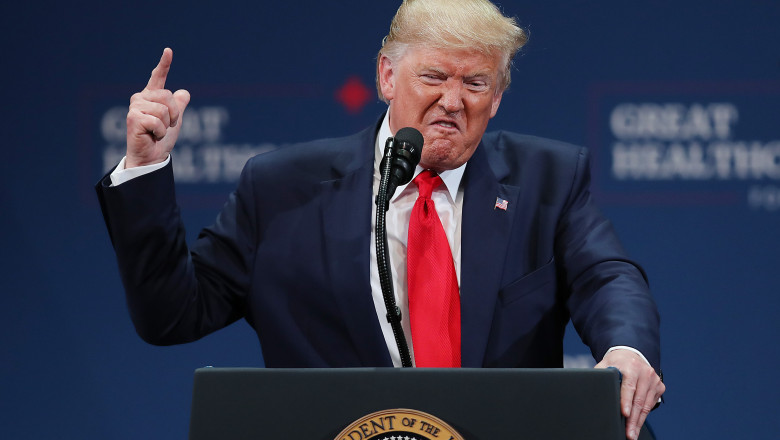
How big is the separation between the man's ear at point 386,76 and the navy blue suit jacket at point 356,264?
3.2 inches

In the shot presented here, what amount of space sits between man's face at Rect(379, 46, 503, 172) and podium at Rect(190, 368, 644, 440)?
73 centimetres

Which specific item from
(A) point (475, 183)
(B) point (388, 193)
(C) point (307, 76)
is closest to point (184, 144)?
(C) point (307, 76)

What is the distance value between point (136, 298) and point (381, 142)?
1.82 feet

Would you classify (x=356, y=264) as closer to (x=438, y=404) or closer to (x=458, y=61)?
(x=458, y=61)

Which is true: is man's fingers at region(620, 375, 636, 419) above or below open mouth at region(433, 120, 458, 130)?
below

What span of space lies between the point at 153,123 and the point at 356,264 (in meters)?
0.44

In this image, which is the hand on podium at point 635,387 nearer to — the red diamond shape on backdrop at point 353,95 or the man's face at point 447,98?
the man's face at point 447,98

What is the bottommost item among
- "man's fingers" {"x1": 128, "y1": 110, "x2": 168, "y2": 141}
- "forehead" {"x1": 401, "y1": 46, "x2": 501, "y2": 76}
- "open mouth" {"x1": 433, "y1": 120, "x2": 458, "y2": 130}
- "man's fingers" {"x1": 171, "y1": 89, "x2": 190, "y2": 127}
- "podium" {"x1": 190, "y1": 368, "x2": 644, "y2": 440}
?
"podium" {"x1": 190, "y1": 368, "x2": 644, "y2": 440}

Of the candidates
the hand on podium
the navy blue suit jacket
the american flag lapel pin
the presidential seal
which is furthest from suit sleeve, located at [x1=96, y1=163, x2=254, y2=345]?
the hand on podium

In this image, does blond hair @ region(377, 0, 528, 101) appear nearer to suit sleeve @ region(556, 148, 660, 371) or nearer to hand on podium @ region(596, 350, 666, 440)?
suit sleeve @ region(556, 148, 660, 371)

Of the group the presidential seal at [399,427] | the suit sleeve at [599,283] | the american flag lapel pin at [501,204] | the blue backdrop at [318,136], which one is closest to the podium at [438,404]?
the presidential seal at [399,427]

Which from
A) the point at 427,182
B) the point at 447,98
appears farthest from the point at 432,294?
the point at 447,98

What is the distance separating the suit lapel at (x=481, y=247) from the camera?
1.64 m

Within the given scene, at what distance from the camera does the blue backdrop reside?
286cm
